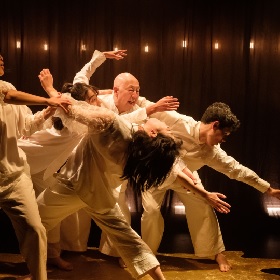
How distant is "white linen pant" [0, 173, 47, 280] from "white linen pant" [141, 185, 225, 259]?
1234 millimetres

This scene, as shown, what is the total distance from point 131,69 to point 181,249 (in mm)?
2198

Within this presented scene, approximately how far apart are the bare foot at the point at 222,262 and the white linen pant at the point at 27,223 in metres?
1.54

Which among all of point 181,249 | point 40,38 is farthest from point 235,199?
point 40,38

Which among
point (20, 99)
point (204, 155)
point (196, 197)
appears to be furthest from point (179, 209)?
point (20, 99)

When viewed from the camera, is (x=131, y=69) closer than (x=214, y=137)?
No

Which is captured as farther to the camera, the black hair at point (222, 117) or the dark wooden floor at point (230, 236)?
the dark wooden floor at point (230, 236)

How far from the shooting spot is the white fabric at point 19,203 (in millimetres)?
2840

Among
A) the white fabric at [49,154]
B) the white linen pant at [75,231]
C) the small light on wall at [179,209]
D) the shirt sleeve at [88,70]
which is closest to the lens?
the white fabric at [49,154]

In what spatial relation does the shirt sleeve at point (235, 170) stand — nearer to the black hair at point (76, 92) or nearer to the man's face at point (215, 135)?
the man's face at point (215, 135)

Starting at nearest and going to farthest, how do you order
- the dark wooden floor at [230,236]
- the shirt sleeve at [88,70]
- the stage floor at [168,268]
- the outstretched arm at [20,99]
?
the outstretched arm at [20,99]
the stage floor at [168,268]
the shirt sleeve at [88,70]
the dark wooden floor at [230,236]

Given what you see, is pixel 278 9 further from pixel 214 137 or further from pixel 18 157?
pixel 18 157

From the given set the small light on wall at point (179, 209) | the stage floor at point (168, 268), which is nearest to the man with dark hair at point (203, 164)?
the stage floor at point (168, 268)

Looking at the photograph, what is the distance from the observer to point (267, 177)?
5.58 m

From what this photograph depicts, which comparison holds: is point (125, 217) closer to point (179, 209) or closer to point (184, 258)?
point (184, 258)
